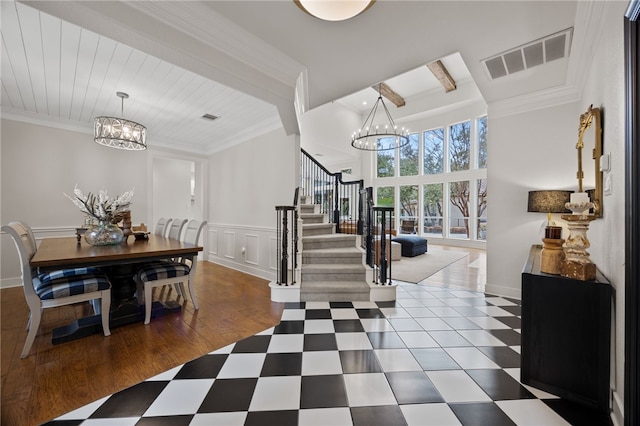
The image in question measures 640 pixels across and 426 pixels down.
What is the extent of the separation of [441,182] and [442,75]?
11.7 feet

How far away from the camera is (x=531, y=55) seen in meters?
2.79

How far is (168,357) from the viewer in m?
2.09

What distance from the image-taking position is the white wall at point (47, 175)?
13.3ft

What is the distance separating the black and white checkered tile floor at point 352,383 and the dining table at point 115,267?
3.96ft

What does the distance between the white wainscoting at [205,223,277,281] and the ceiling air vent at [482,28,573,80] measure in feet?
12.7

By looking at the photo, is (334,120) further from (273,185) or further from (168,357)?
(168,357)

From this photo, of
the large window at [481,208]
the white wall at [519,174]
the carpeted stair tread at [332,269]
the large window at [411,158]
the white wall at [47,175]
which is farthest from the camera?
the large window at [411,158]

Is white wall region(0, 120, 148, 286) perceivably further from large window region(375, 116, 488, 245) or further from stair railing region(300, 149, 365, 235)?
large window region(375, 116, 488, 245)

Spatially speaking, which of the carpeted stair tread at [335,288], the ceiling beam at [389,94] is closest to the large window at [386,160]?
the ceiling beam at [389,94]

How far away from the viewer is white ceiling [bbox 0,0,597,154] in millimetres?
2146

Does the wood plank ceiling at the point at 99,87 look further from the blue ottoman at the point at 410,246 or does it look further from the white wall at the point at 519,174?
the blue ottoman at the point at 410,246

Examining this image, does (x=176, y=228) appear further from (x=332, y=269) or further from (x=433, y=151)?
(x=433, y=151)

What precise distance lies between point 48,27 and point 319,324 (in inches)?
145

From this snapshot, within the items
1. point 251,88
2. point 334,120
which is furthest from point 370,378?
point 334,120
